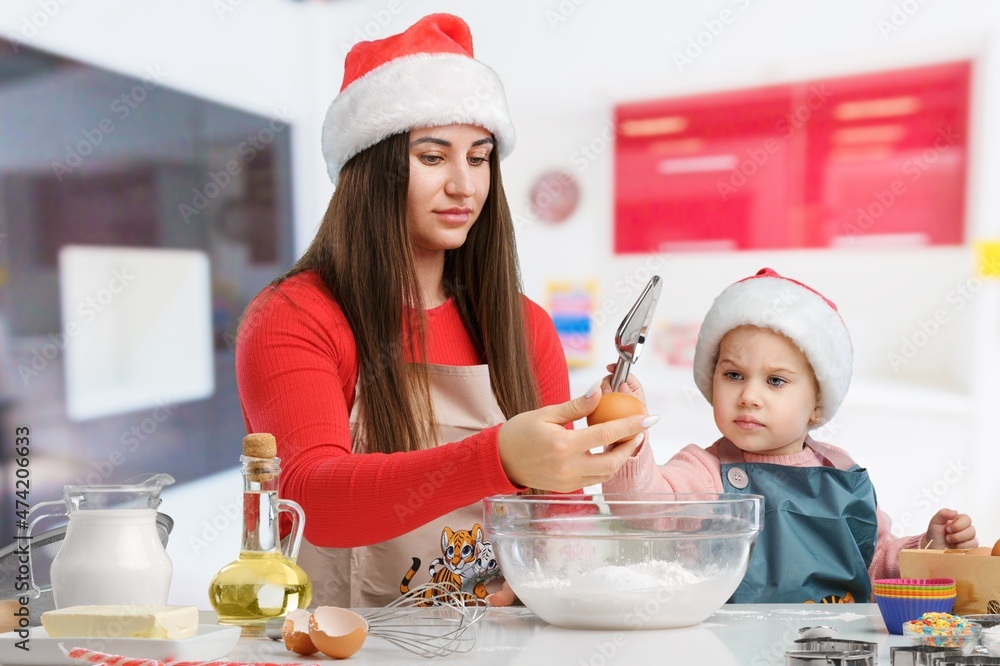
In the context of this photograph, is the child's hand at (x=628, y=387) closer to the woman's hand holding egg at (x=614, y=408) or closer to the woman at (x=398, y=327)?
the woman's hand holding egg at (x=614, y=408)

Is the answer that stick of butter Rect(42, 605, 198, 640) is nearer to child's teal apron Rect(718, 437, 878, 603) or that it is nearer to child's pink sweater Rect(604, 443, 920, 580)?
child's pink sweater Rect(604, 443, 920, 580)

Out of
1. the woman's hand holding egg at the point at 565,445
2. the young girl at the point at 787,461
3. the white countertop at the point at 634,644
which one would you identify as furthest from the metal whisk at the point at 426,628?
the young girl at the point at 787,461

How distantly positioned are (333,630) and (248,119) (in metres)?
3.79

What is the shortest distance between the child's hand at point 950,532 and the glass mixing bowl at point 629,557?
1.62ft

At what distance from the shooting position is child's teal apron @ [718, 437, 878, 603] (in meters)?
1.42

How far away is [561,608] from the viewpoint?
3.28 ft

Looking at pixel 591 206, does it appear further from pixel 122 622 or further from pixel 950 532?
pixel 122 622

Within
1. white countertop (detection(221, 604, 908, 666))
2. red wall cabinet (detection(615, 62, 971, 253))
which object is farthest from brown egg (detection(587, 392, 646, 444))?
red wall cabinet (detection(615, 62, 971, 253))

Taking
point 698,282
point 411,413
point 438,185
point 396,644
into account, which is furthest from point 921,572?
point 698,282

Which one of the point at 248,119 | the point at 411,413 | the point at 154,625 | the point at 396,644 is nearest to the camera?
the point at 154,625

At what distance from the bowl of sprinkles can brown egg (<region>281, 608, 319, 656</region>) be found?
55 cm

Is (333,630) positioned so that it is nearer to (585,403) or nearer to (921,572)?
(585,403)

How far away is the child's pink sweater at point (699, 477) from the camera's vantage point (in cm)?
136

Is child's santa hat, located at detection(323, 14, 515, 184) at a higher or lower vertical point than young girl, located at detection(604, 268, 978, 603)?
higher
